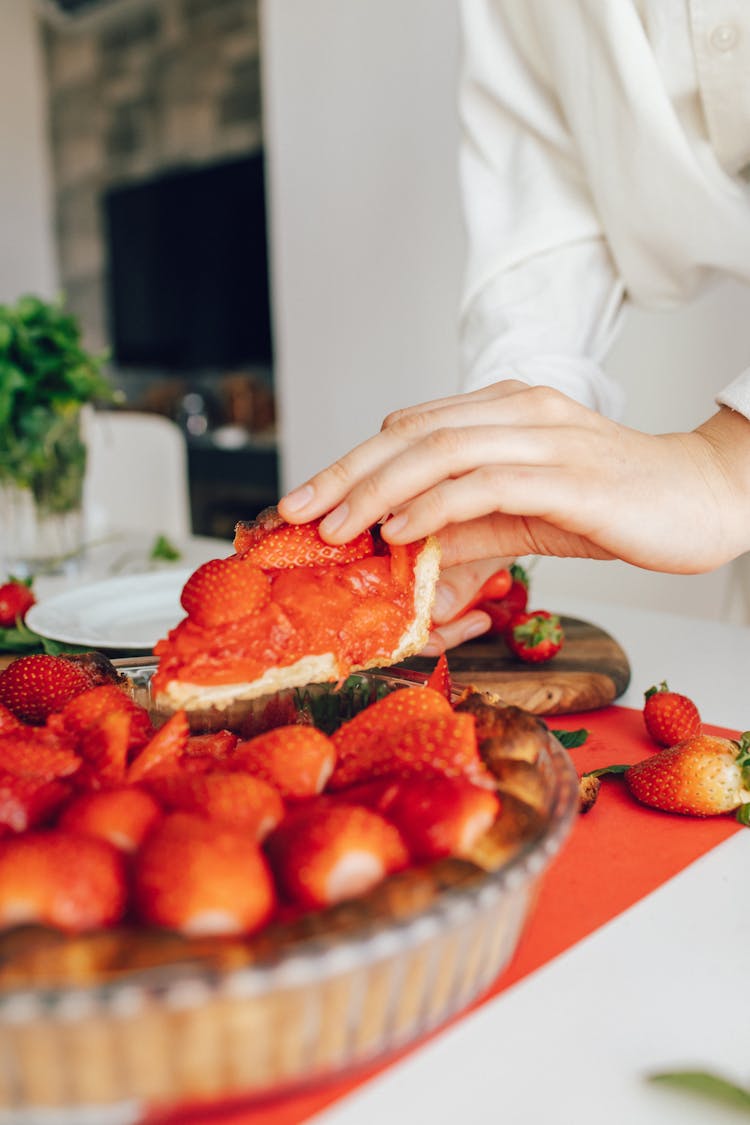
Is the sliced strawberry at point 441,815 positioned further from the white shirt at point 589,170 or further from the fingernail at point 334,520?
the white shirt at point 589,170

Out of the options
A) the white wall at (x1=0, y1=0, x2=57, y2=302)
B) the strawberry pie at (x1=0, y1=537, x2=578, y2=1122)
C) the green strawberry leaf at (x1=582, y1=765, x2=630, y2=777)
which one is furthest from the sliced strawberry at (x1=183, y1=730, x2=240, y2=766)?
the white wall at (x1=0, y1=0, x2=57, y2=302)

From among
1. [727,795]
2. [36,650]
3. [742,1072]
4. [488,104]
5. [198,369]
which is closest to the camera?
[742,1072]

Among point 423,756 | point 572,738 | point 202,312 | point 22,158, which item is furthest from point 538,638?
point 22,158

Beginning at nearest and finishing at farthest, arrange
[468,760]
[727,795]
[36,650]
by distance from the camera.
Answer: [468,760] → [727,795] → [36,650]

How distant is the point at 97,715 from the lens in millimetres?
799

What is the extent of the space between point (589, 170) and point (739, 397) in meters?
0.65

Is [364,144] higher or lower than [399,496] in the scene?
higher

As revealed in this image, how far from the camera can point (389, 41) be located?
3.03 m

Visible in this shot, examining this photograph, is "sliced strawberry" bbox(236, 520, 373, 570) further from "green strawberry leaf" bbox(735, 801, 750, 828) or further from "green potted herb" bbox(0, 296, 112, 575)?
"green potted herb" bbox(0, 296, 112, 575)

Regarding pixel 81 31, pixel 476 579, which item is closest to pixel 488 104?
pixel 476 579

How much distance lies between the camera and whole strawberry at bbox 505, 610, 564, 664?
3.96 feet

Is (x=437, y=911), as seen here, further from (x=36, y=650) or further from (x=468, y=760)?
(x=36, y=650)

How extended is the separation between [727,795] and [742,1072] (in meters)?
0.33

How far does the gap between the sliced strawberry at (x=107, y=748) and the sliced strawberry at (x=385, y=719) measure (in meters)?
0.15
